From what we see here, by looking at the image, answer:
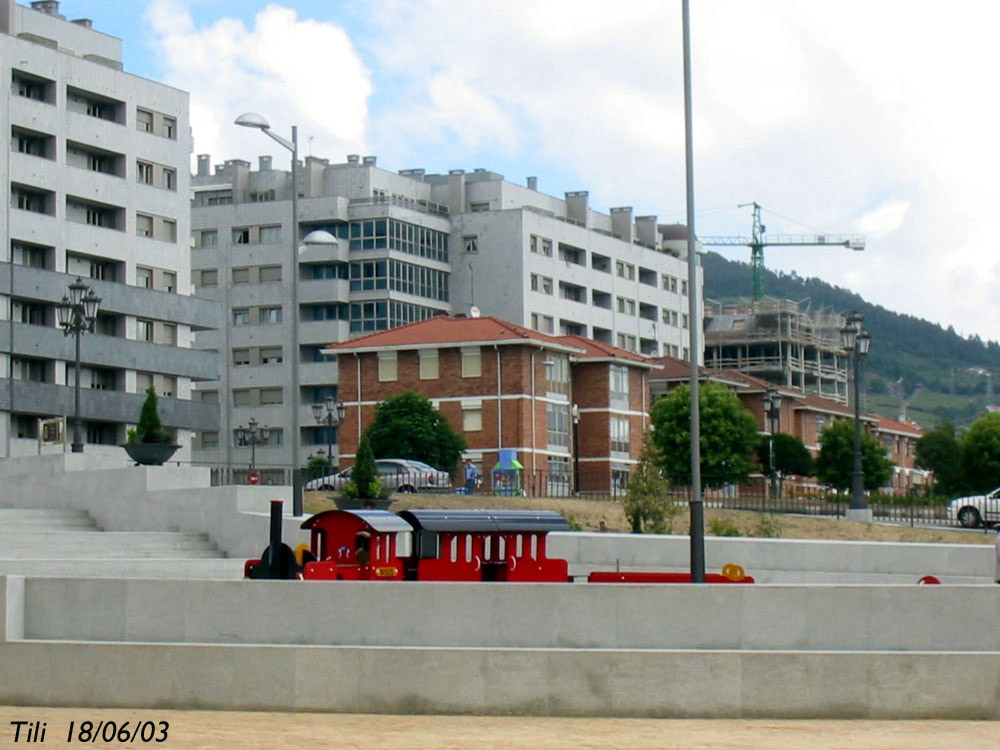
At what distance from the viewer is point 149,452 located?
35.9 m

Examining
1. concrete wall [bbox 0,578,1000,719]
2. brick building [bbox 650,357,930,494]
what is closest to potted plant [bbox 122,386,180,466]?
concrete wall [bbox 0,578,1000,719]

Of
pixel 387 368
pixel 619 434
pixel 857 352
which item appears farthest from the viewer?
pixel 619 434

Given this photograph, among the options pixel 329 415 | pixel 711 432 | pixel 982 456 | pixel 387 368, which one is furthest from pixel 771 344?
pixel 329 415

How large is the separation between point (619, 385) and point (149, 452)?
52.2 meters

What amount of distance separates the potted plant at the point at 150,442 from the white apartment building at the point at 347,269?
55753 mm

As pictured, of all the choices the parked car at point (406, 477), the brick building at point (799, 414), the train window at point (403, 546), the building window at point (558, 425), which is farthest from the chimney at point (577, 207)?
the train window at point (403, 546)

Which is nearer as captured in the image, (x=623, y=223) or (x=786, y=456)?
(x=786, y=456)

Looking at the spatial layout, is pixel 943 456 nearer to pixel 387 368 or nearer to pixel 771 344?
pixel 387 368

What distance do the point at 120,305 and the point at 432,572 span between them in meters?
51.2

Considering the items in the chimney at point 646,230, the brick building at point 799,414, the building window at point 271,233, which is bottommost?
the brick building at point 799,414

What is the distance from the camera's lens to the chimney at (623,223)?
118 m

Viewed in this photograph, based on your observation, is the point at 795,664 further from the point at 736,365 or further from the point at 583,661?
the point at 736,365

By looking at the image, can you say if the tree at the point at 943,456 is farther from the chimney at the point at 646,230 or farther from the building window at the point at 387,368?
the chimney at the point at 646,230

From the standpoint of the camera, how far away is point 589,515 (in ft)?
154
